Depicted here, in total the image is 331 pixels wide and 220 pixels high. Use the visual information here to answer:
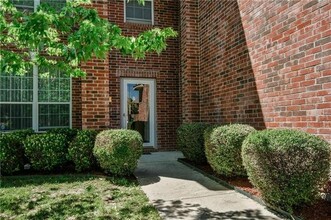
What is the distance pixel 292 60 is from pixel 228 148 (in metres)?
1.91

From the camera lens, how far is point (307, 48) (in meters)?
4.61

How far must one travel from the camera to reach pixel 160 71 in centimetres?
1002

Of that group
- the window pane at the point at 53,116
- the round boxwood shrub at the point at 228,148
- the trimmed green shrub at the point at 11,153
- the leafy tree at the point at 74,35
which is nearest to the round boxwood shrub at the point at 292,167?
the round boxwood shrub at the point at 228,148

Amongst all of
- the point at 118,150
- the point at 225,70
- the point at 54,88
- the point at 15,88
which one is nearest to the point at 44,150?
the point at 118,150

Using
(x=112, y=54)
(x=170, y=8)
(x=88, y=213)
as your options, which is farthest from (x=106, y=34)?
(x=170, y=8)

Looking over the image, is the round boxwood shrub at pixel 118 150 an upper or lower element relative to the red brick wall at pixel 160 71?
lower

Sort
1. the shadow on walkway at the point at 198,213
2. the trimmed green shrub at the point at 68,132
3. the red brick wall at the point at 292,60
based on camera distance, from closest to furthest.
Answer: the shadow on walkway at the point at 198,213, the red brick wall at the point at 292,60, the trimmed green shrub at the point at 68,132

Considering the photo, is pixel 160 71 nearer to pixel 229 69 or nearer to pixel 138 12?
pixel 138 12

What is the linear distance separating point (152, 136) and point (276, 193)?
21.5 ft

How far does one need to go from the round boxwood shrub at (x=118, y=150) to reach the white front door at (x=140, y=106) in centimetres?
370

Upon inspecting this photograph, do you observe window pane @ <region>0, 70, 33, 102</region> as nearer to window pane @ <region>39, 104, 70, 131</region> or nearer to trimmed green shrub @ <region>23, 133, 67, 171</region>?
window pane @ <region>39, 104, 70, 131</region>

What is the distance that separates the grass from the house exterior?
6.28 feet

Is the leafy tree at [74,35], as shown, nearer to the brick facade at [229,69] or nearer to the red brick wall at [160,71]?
the brick facade at [229,69]

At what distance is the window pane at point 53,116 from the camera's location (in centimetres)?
801
